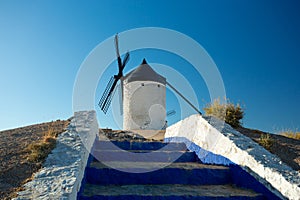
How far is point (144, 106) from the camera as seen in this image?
12305 mm

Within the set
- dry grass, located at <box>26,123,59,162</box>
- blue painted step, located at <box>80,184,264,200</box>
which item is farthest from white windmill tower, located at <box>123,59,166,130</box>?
blue painted step, located at <box>80,184,264,200</box>

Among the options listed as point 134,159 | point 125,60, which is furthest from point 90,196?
point 125,60

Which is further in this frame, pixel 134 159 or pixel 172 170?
pixel 134 159

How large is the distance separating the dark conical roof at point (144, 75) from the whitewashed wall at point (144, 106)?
0.17m

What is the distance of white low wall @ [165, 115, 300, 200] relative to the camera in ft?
11.1

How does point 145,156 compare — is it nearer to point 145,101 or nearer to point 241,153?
point 241,153

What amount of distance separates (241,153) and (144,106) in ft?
27.2

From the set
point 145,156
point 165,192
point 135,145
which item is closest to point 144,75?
point 135,145

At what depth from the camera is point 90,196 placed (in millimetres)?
3410

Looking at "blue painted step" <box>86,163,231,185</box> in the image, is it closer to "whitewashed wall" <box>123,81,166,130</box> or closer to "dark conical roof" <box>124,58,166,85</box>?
"whitewashed wall" <box>123,81,166,130</box>

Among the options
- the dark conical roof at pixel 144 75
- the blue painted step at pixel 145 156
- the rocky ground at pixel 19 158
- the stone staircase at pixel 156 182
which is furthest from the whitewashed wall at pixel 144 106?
the stone staircase at pixel 156 182

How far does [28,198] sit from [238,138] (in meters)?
3.12

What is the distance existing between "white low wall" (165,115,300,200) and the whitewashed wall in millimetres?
5808

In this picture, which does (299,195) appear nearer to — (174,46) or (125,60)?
(174,46)
